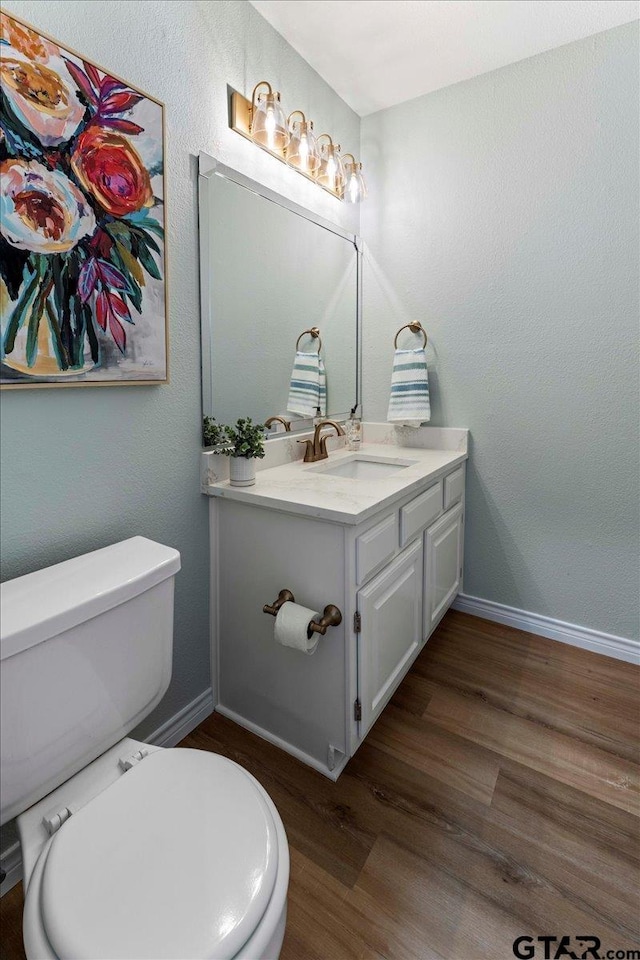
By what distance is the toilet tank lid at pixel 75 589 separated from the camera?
0.85 metres

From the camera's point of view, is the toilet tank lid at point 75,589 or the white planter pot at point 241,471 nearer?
the toilet tank lid at point 75,589

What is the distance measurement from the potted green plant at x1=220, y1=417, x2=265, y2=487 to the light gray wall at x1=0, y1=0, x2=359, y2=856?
0.37ft

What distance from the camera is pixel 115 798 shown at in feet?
2.93

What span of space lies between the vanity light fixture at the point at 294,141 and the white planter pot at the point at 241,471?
1060mm

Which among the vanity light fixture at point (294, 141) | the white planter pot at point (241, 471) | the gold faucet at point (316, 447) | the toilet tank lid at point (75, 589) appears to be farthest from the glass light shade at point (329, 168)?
the toilet tank lid at point (75, 589)

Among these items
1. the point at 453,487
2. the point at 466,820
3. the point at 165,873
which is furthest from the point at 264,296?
the point at 466,820

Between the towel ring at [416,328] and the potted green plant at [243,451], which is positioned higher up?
the towel ring at [416,328]

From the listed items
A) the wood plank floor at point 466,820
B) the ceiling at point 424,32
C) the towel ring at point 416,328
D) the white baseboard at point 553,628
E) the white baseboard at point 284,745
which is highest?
the ceiling at point 424,32

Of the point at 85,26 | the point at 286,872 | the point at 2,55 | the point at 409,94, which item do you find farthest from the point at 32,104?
the point at 409,94

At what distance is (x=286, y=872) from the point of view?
0.80 meters

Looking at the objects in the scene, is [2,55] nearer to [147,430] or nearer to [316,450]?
[147,430]

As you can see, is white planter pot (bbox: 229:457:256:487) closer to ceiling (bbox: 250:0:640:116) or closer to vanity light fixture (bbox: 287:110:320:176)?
vanity light fixture (bbox: 287:110:320:176)

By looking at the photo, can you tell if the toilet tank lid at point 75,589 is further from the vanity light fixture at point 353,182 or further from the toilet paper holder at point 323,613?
the vanity light fixture at point 353,182

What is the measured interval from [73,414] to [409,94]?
207 centimetres
